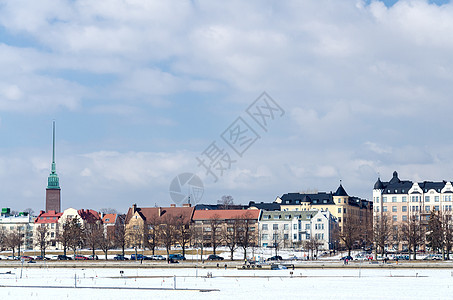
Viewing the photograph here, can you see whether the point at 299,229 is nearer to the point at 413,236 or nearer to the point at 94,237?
the point at 413,236

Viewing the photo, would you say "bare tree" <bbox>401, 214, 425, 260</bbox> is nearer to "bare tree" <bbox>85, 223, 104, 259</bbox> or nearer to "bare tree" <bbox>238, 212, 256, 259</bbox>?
"bare tree" <bbox>238, 212, 256, 259</bbox>

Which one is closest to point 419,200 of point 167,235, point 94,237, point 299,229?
point 299,229

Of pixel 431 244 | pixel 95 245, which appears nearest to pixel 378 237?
pixel 431 244

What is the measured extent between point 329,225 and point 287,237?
38.7 ft

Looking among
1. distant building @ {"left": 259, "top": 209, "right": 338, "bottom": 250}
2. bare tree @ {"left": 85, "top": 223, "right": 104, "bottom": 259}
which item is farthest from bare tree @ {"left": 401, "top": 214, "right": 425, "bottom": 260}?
bare tree @ {"left": 85, "top": 223, "right": 104, "bottom": 259}

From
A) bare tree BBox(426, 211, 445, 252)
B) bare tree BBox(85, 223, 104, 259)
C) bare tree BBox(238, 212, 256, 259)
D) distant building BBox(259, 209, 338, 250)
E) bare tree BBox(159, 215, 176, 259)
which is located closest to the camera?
bare tree BBox(426, 211, 445, 252)
